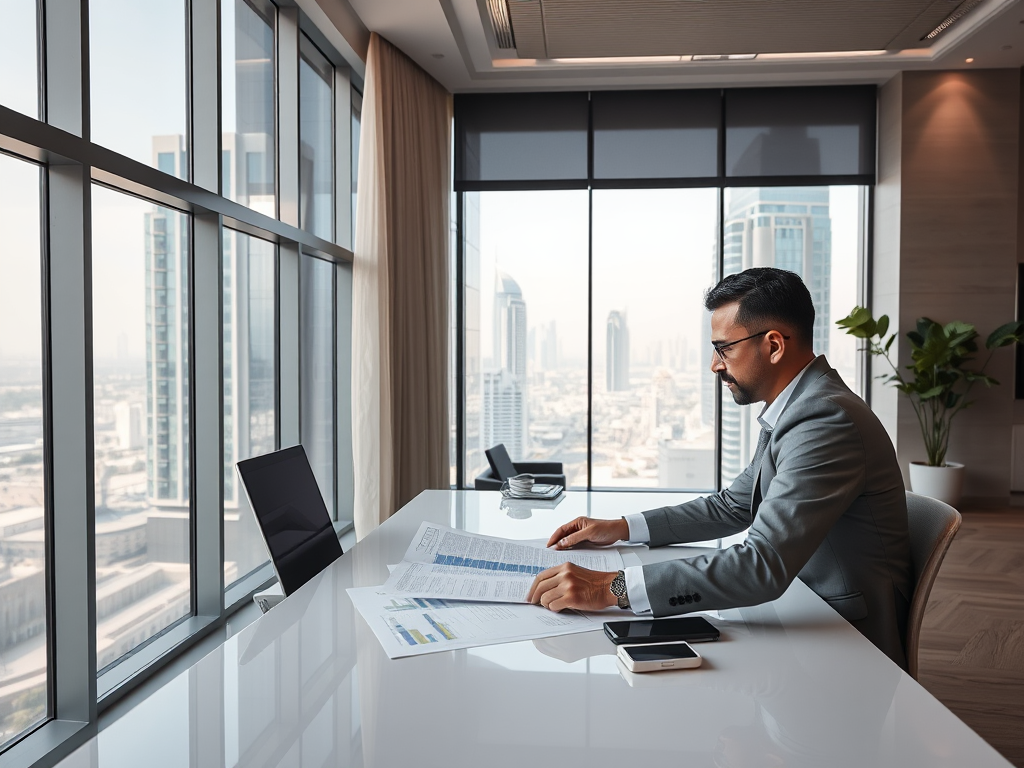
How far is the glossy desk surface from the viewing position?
2.81 feet

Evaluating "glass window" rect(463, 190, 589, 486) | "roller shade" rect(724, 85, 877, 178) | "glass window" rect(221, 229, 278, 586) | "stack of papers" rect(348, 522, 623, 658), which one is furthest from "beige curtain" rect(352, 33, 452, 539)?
"stack of papers" rect(348, 522, 623, 658)

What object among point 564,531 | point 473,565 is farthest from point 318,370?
point 473,565

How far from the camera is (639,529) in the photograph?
1.83m

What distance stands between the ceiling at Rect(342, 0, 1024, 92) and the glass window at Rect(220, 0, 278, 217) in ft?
2.56

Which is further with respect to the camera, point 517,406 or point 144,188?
point 517,406

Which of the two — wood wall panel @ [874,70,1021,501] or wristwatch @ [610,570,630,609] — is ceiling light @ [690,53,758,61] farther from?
wristwatch @ [610,570,630,609]

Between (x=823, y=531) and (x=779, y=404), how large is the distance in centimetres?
39

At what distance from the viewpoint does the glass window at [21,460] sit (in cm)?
212

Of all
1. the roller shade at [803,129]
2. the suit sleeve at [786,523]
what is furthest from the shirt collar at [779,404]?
the roller shade at [803,129]

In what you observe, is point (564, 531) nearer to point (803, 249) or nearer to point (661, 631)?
point (661, 631)

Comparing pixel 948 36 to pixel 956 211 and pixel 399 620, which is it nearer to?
pixel 956 211

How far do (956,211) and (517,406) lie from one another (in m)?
3.73

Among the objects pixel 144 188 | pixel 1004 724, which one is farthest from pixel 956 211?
pixel 144 188

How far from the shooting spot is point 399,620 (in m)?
1.30
